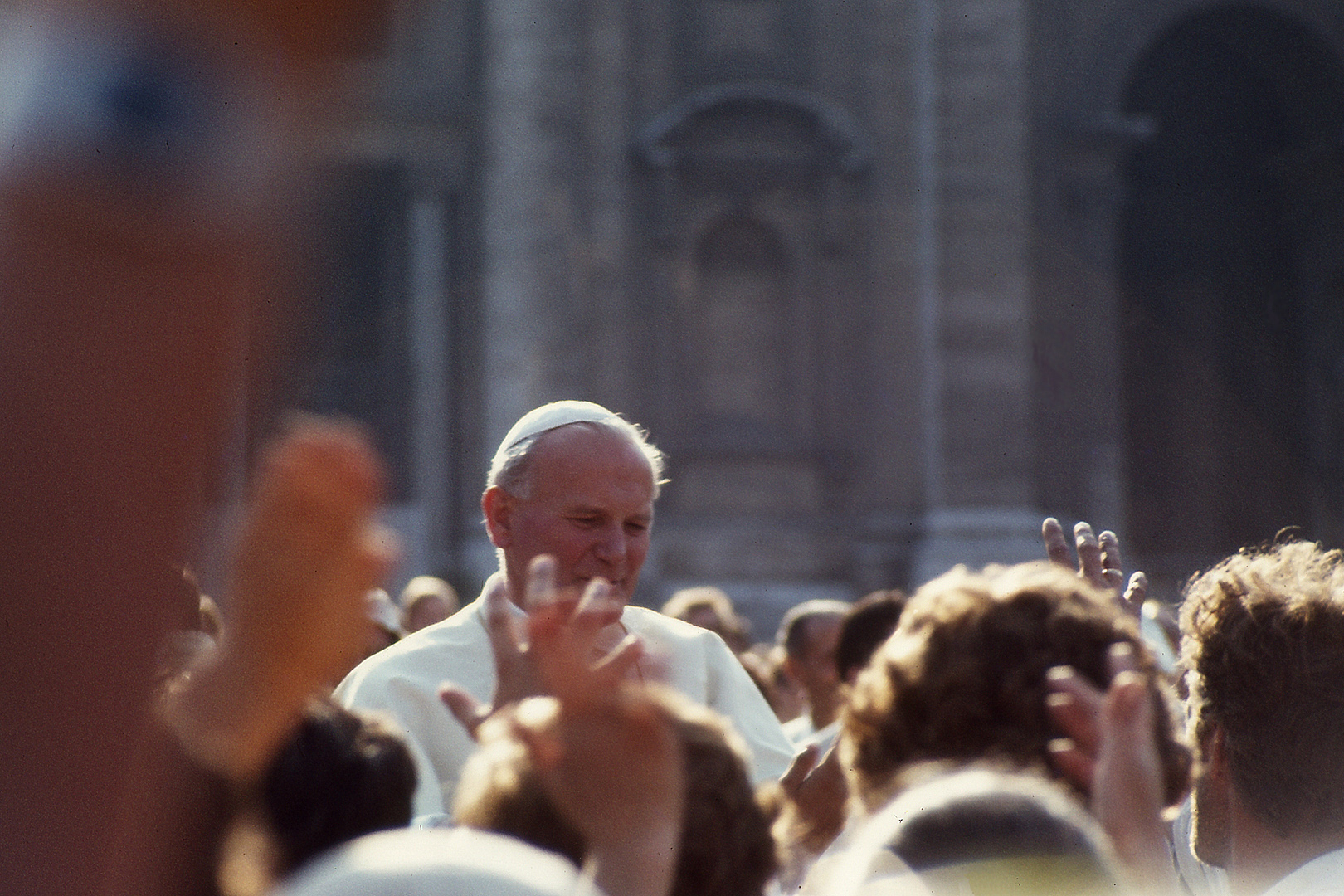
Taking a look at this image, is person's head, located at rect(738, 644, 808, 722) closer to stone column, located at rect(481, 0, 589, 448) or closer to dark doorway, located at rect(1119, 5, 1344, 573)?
stone column, located at rect(481, 0, 589, 448)

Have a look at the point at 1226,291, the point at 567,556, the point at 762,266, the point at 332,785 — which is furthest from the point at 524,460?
the point at 1226,291

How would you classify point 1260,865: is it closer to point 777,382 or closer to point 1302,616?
point 1302,616

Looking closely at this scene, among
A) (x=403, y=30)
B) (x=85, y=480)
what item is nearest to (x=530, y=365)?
(x=403, y=30)

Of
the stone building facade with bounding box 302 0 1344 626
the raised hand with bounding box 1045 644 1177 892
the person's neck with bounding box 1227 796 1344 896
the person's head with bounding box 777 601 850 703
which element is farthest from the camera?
the stone building facade with bounding box 302 0 1344 626

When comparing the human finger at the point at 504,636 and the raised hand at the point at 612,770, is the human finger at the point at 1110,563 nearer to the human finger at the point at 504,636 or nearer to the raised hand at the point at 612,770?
the human finger at the point at 504,636

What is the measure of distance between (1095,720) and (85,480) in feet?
3.73

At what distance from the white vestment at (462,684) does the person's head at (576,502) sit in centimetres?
18

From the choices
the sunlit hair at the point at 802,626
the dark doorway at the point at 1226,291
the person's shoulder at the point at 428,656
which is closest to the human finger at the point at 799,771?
the person's shoulder at the point at 428,656

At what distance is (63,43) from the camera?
0.94 m

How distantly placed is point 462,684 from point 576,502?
1.60ft

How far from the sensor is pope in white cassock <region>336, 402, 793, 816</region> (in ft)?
12.6

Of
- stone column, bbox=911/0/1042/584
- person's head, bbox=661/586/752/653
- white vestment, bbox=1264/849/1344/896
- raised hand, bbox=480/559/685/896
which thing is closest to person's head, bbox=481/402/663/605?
white vestment, bbox=1264/849/1344/896

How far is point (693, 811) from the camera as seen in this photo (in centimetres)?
169

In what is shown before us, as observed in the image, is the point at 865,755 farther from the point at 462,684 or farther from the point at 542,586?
the point at 462,684
